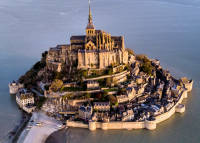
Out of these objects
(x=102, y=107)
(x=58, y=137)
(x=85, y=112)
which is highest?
(x=102, y=107)

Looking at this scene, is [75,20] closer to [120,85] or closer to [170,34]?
[170,34]

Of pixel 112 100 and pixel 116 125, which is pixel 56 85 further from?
pixel 116 125

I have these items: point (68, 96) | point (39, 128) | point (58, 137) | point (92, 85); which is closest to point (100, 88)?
point (92, 85)

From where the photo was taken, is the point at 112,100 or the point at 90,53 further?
the point at 90,53

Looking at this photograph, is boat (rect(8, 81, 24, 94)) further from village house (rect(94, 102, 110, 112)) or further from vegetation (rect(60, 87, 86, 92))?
village house (rect(94, 102, 110, 112))

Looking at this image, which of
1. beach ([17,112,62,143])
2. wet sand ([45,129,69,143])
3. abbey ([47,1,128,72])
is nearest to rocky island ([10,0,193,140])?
abbey ([47,1,128,72])

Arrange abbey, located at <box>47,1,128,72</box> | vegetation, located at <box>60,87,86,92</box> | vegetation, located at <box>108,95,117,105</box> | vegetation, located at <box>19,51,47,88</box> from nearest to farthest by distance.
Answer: vegetation, located at <box>108,95,117,105</box>, vegetation, located at <box>60,87,86,92</box>, abbey, located at <box>47,1,128,72</box>, vegetation, located at <box>19,51,47,88</box>

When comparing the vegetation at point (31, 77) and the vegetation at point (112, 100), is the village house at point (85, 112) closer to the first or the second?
the vegetation at point (112, 100)
